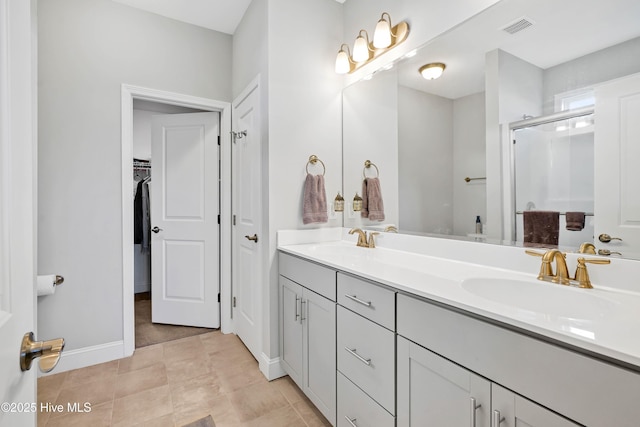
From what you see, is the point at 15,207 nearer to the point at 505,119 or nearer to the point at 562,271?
the point at 562,271

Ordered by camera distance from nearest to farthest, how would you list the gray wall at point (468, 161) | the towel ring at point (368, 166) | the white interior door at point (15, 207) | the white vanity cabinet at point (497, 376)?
the white interior door at point (15, 207) → the white vanity cabinet at point (497, 376) → the gray wall at point (468, 161) → the towel ring at point (368, 166)

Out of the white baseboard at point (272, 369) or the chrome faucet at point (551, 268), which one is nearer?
the chrome faucet at point (551, 268)

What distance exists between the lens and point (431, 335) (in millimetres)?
973

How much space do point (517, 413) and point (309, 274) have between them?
3.54 ft

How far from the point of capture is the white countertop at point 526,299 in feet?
2.18

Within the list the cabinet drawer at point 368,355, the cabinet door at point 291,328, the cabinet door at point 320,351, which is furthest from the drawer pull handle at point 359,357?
the cabinet door at point 291,328

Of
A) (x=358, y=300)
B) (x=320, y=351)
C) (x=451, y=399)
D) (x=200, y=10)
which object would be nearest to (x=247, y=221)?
(x=320, y=351)

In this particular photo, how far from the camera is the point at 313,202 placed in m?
2.09

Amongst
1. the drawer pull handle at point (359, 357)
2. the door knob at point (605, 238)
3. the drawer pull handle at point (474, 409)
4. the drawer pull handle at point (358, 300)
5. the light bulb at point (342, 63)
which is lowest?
the drawer pull handle at point (359, 357)

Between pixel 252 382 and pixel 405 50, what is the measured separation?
7.56 ft

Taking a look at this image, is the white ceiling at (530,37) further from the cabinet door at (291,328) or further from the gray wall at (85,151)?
the gray wall at (85,151)

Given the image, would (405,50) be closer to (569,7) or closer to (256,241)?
(569,7)

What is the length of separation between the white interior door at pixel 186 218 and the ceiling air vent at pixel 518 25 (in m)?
2.30

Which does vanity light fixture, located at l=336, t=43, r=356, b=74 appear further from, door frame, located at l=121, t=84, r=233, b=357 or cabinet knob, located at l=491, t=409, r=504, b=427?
cabinet knob, located at l=491, t=409, r=504, b=427
